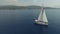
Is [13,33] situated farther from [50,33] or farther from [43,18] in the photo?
[43,18]

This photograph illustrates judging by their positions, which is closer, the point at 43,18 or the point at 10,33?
the point at 10,33

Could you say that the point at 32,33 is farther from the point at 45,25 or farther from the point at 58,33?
the point at 45,25

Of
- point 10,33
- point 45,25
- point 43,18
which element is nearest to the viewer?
point 10,33

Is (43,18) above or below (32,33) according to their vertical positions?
above

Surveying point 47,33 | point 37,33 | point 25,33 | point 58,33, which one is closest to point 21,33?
point 25,33

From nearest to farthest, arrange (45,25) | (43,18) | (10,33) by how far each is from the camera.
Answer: (10,33)
(45,25)
(43,18)

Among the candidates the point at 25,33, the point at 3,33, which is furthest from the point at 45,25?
the point at 3,33

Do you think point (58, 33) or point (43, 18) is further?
point (43, 18)

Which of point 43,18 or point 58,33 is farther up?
point 43,18

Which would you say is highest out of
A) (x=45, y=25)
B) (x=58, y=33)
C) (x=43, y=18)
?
(x=43, y=18)
